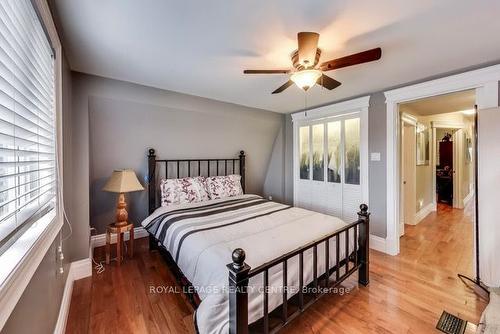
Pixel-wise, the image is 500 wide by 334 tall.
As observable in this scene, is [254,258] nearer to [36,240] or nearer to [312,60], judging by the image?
[36,240]

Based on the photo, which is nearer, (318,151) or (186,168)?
(186,168)

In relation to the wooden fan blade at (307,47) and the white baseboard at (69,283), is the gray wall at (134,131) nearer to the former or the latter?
the white baseboard at (69,283)

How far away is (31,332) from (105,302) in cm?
109

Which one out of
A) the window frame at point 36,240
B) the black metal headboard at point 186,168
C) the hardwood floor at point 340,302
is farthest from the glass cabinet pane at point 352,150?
the window frame at point 36,240

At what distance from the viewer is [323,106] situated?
3711mm

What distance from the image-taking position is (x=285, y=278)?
1519 mm

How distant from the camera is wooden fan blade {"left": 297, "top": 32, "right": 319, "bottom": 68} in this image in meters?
1.40

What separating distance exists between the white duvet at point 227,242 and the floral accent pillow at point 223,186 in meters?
0.60

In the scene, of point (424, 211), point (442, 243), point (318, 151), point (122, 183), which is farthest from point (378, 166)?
point (122, 183)

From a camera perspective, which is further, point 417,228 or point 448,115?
point 448,115

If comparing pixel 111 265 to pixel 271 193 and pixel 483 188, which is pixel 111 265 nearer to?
pixel 271 193

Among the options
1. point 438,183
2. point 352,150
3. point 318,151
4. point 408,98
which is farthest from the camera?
point 438,183

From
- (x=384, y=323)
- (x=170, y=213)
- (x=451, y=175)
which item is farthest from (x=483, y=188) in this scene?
(x=451, y=175)

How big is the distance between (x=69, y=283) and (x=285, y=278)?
78.2 inches
